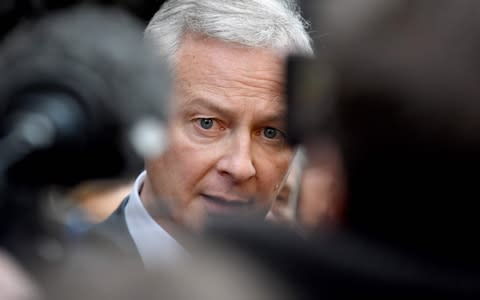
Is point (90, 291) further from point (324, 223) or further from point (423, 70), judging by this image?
point (423, 70)

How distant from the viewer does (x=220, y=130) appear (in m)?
3.52

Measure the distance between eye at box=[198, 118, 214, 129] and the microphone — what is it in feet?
5.92

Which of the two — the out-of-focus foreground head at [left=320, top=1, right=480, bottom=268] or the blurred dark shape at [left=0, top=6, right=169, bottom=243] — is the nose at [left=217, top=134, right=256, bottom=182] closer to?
the blurred dark shape at [left=0, top=6, right=169, bottom=243]

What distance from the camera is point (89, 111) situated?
1.60 meters

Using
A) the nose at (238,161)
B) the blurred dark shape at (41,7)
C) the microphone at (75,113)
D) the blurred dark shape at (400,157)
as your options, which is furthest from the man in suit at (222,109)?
the blurred dark shape at (400,157)

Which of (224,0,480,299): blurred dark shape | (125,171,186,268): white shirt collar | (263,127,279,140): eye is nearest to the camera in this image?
(224,0,480,299): blurred dark shape

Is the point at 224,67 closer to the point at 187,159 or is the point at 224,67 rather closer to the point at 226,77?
the point at 226,77

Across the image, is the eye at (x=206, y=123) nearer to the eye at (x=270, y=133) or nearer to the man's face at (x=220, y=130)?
the man's face at (x=220, y=130)

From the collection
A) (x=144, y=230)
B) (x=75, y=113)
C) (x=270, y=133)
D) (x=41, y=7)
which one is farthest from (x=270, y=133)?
(x=75, y=113)

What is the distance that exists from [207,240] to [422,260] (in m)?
0.27

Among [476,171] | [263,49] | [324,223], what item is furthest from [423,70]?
[263,49]

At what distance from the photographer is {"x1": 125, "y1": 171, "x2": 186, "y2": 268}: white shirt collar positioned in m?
2.90

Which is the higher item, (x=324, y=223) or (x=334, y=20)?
(x=334, y=20)

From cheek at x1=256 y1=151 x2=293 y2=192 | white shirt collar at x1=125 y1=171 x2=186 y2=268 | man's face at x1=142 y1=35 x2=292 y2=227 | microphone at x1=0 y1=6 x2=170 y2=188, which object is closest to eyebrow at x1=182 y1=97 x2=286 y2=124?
man's face at x1=142 y1=35 x2=292 y2=227
